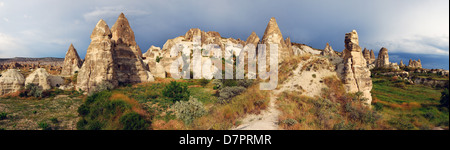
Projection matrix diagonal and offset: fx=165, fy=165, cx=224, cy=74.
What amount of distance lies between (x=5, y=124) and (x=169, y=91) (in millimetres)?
9418

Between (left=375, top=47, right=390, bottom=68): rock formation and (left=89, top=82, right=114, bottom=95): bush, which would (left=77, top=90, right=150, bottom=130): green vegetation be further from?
(left=375, top=47, right=390, bottom=68): rock formation

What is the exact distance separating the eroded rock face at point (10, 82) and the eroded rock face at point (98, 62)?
4819mm

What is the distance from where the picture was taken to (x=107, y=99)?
12266mm

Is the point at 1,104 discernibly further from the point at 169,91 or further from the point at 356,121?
the point at 356,121

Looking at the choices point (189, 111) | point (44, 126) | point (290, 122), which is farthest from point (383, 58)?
point (44, 126)

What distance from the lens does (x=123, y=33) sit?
2639 cm

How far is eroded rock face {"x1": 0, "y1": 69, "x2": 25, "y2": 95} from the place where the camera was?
1572 centimetres

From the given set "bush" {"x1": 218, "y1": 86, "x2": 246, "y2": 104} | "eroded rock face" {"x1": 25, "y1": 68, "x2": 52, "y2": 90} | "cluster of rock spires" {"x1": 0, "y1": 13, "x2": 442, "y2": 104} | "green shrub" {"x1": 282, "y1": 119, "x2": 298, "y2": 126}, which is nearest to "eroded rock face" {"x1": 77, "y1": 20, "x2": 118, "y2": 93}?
"cluster of rock spires" {"x1": 0, "y1": 13, "x2": 442, "y2": 104}

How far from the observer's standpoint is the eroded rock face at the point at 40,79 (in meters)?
17.6

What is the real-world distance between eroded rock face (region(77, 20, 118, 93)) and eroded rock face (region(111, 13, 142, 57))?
20.6 ft

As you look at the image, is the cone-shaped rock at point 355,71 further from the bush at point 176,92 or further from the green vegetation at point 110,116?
the green vegetation at point 110,116

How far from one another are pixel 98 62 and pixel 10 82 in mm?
7613

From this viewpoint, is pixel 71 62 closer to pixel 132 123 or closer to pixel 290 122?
pixel 132 123

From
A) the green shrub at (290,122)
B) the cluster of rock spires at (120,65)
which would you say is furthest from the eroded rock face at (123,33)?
the green shrub at (290,122)
